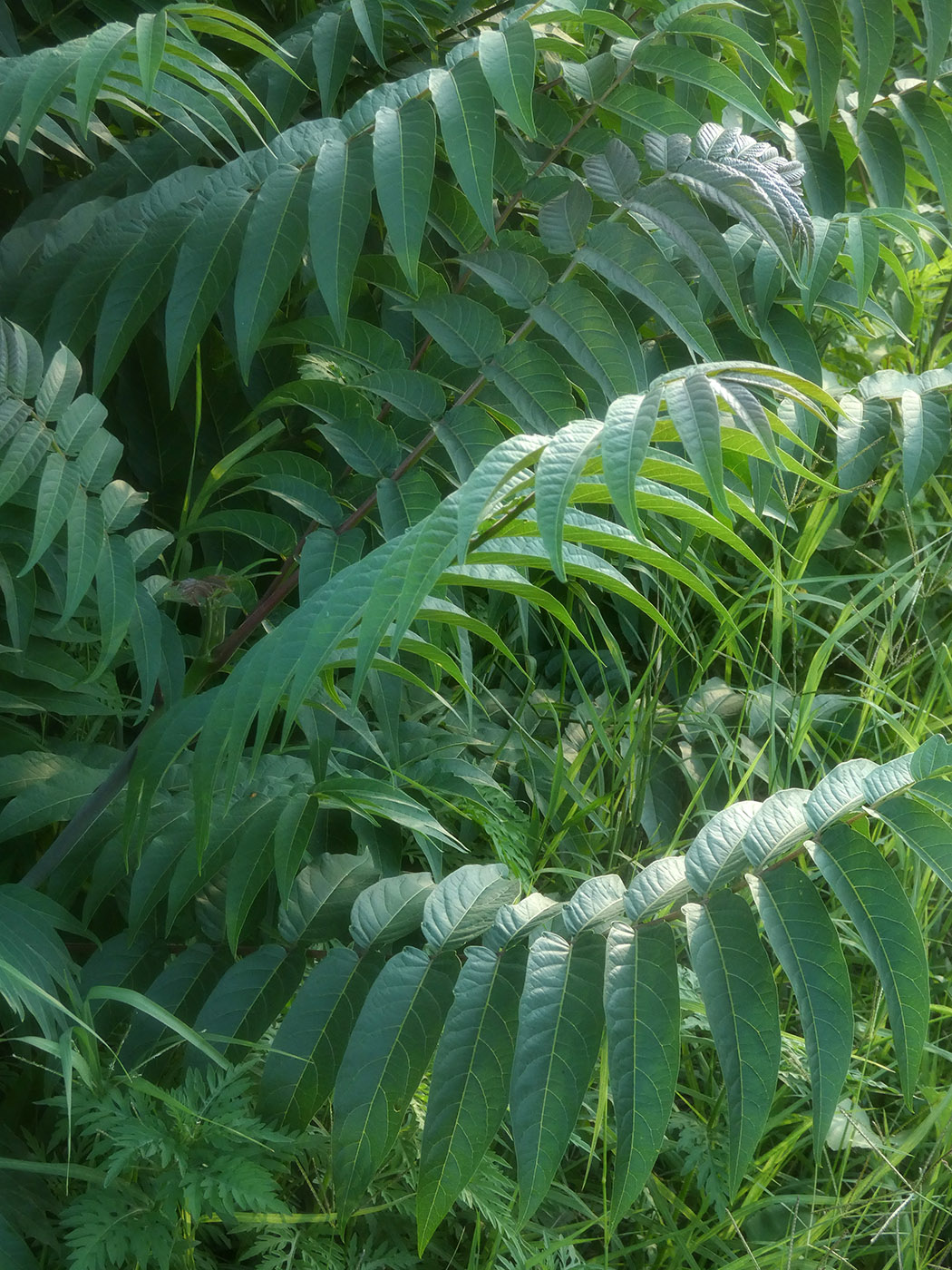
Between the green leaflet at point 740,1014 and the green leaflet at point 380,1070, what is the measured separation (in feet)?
0.65

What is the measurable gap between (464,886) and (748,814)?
220 millimetres

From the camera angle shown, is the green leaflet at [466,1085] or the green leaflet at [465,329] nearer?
the green leaflet at [466,1085]

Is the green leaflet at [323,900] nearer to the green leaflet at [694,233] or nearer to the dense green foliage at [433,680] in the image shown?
the dense green foliage at [433,680]

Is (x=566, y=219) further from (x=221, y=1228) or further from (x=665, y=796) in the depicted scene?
(x=221, y=1228)

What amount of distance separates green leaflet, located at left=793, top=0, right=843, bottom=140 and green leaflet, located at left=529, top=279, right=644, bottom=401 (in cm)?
41

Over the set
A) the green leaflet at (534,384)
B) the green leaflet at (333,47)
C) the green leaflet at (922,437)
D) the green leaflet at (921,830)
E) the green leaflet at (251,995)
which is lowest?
the green leaflet at (251,995)

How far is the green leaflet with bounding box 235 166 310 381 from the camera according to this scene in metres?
1.09

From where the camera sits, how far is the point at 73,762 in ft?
3.88

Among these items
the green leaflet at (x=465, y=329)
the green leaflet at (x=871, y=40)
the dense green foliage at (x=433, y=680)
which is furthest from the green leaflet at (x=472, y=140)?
the green leaflet at (x=871, y=40)

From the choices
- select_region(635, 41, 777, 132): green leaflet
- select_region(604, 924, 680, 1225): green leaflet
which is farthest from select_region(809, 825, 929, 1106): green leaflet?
select_region(635, 41, 777, 132): green leaflet

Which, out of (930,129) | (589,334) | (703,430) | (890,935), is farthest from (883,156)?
(890,935)

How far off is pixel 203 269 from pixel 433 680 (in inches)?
18.6

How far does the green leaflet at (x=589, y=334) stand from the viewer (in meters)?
1.11

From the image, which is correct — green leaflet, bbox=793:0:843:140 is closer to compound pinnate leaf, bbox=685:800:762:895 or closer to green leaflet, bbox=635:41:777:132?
green leaflet, bbox=635:41:777:132
